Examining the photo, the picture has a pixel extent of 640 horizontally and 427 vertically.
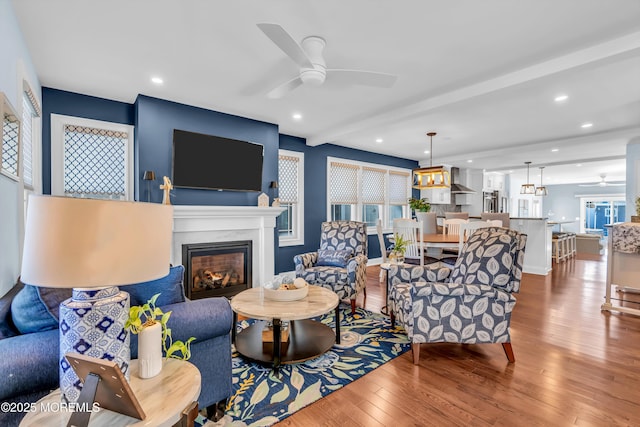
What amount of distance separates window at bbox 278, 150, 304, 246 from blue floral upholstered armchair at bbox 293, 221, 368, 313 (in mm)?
1090

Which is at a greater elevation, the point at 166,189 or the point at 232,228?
the point at 166,189

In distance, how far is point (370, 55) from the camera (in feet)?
8.66

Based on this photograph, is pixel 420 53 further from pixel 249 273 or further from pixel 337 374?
pixel 249 273

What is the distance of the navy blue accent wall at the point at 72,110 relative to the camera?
3303 millimetres

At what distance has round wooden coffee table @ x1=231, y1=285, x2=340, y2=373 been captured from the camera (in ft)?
7.37

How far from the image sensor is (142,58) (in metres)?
2.71

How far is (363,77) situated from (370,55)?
34 centimetres

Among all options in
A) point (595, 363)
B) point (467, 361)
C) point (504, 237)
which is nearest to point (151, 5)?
point (504, 237)

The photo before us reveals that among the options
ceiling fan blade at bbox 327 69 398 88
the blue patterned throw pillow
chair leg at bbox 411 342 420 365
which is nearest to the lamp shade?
ceiling fan blade at bbox 327 69 398 88

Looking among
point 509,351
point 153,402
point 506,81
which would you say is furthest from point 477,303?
point 153,402

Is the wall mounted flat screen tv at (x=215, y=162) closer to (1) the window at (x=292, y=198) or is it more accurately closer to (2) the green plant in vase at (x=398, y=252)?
(1) the window at (x=292, y=198)

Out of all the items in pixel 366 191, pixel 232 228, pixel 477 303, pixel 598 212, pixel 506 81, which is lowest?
pixel 477 303

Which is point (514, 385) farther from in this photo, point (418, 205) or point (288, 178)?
point (418, 205)

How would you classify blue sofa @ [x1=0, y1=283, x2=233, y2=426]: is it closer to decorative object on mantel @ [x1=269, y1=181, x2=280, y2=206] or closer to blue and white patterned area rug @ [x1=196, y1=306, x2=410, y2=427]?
blue and white patterned area rug @ [x1=196, y1=306, x2=410, y2=427]
